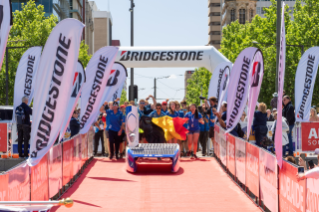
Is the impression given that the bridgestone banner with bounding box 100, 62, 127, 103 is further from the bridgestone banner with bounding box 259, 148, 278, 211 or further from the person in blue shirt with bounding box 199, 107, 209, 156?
the bridgestone banner with bounding box 259, 148, 278, 211

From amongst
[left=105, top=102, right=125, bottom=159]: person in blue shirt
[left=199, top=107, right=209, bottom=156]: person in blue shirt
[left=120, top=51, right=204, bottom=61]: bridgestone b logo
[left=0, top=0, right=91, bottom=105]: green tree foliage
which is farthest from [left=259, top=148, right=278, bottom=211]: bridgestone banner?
[left=0, top=0, right=91, bottom=105]: green tree foliage

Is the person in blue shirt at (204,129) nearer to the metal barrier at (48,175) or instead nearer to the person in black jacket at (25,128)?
the metal barrier at (48,175)

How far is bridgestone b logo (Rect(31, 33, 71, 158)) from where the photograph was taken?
7.49 metres

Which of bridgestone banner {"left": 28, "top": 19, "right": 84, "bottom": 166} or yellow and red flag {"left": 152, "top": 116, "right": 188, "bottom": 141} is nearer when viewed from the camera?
bridgestone banner {"left": 28, "top": 19, "right": 84, "bottom": 166}

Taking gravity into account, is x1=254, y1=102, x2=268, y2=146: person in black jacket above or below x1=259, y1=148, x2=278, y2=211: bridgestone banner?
above

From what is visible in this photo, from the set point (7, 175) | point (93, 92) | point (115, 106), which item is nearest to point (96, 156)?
point (115, 106)

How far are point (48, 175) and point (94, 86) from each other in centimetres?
627

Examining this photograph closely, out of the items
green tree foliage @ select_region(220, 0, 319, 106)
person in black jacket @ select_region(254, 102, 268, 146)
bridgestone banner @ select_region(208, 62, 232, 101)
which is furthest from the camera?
green tree foliage @ select_region(220, 0, 319, 106)

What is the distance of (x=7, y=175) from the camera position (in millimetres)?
5645

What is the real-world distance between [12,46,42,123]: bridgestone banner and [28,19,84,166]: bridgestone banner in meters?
10.2

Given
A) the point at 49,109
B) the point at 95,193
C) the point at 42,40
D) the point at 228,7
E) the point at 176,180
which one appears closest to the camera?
the point at 49,109

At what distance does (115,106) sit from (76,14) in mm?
67609

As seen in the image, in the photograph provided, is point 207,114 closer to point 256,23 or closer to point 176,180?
point 176,180

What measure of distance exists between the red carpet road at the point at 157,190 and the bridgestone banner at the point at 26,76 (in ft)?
17.6
